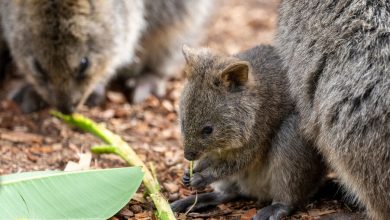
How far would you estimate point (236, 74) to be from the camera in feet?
15.5

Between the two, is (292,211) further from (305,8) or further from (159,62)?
(159,62)

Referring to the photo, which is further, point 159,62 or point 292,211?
point 159,62

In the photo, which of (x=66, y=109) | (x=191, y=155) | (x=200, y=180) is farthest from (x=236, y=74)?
(x=66, y=109)

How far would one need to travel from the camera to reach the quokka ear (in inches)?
182

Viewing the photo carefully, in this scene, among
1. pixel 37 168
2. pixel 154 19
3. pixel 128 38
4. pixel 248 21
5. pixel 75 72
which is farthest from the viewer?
pixel 248 21

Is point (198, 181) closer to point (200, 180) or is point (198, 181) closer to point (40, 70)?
point (200, 180)

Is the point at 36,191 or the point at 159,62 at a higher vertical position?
the point at 159,62

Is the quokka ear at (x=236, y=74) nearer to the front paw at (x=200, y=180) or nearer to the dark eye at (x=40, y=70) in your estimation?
the front paw at (x=200, y=180)

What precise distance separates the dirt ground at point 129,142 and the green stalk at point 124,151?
0.56ft

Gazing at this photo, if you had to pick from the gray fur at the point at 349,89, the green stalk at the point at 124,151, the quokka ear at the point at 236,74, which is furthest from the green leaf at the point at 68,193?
the gray fur at the point at 349,89

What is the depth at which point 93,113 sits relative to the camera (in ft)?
24.9

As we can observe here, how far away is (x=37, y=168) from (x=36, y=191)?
102 centimetres

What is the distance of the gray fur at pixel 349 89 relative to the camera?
4043mm

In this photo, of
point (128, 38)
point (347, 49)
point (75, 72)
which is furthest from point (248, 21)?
point (347, 49)
